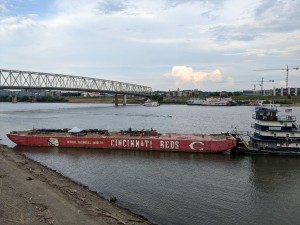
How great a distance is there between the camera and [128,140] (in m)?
50.6

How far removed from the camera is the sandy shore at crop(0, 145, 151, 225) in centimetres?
2067

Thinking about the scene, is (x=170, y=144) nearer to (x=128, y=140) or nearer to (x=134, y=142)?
(x=134, y=142)

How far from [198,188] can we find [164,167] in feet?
29.8

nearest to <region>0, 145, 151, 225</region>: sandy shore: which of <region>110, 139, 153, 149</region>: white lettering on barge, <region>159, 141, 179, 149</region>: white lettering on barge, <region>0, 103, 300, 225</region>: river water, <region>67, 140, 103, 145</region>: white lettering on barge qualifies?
<region>0, 103, 300, 225</region>: river water

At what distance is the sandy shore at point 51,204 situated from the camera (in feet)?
67.8

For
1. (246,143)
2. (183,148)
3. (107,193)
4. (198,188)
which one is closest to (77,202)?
(107,193)

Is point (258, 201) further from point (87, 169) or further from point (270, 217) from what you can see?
point (87, 169)

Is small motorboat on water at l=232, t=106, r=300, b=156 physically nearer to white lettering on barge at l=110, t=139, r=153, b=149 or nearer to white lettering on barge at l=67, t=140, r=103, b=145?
white lettering on barge at l=110, t=139, r=153, b=149

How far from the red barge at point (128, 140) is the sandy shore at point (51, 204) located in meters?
19.0

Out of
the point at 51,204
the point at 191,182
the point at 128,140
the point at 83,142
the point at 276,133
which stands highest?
the point at 276,133

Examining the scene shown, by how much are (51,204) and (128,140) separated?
27.7 meters

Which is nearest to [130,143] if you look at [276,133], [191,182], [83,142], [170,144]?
[170,144]

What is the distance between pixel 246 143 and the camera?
4819 centimetres

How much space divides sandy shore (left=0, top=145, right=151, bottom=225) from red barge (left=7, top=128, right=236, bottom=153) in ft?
62.3
